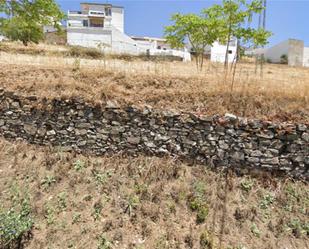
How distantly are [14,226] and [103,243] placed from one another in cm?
131

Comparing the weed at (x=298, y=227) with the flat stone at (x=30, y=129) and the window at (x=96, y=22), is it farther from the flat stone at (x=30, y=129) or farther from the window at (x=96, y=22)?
the window at (x=96, y=22)

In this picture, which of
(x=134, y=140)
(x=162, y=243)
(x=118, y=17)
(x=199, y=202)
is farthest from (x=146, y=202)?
(x=118, y=17)

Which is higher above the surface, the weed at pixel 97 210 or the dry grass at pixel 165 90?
the dry grass at pixel 165 90

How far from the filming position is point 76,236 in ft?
13.1

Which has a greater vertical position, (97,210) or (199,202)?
(199,202)

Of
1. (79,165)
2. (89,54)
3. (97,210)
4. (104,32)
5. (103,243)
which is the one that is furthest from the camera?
(104,32)

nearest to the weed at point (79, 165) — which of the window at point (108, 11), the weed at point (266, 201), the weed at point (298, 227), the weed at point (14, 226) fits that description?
the weed at point (14, 226)

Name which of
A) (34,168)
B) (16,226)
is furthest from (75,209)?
(34,168)

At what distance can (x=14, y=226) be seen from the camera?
376cm

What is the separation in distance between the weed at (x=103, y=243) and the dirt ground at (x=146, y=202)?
0.05ft

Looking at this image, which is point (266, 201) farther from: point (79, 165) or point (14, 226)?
point (14, 226)

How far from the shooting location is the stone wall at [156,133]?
4926 mm

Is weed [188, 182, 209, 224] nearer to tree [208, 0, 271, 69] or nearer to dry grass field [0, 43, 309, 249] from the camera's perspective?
dry grass field [0, 43, 309, 249]

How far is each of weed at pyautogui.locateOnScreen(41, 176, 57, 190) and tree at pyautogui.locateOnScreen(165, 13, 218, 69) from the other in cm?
1286
